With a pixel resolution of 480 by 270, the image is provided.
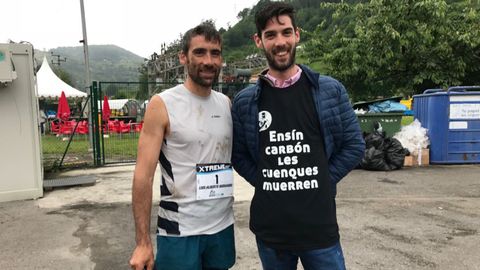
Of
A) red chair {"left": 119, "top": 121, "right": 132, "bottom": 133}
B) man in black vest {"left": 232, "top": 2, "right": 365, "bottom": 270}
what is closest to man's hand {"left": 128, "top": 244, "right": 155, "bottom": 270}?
man in black vest {"left": 232, "top": 2, "right": 365, "bottom": 270}

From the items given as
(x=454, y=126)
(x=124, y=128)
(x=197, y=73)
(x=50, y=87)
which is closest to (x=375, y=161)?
(x=454, y=126)

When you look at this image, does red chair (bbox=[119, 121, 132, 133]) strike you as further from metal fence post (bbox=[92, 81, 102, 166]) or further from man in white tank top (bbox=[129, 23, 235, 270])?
man in white tank top (bbox=[129, 23, 235, 270])

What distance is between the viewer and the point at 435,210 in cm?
598

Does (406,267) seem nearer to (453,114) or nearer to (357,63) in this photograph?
(453,114)

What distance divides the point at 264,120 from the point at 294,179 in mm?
354

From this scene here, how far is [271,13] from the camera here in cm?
216

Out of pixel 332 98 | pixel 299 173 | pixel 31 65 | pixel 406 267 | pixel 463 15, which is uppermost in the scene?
pixel 463 15

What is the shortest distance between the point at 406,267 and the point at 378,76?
38.7ft

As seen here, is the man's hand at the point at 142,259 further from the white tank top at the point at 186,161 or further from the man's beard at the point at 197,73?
the man's beard at the point at 197,73

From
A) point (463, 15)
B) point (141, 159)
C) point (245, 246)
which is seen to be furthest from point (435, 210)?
point (463, 15)

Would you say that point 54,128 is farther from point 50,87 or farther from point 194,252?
point 194,252

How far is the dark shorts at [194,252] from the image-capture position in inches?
88.0

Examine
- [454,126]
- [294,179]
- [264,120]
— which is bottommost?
[454,126]

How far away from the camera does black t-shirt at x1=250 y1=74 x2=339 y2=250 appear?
2.10m
